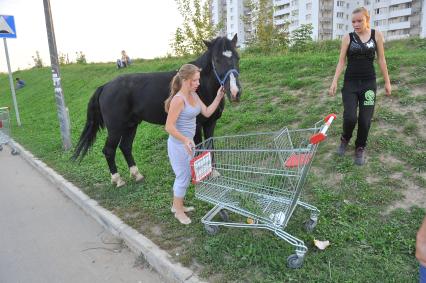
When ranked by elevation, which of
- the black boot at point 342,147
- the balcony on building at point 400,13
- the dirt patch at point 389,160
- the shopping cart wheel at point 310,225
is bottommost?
the shopping cart wheel at point 310,225

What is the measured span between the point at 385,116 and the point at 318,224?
2.91 meters

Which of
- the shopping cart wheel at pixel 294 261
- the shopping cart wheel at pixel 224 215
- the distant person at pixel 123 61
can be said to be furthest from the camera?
the distant person at pixel 123 61

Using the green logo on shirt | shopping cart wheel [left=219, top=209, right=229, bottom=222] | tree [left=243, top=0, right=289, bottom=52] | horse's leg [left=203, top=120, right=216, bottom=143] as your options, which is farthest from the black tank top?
tree [left=243, top=0, right=289, bottom=52]

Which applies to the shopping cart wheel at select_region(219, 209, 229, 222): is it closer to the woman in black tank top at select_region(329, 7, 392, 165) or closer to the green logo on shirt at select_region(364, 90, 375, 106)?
the woman in black tank top at select_region(329, 7, 392, 165)

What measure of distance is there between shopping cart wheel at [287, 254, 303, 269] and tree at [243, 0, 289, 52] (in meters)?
13.5

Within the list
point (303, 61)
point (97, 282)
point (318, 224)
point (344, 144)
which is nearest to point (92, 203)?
point (97, 282)

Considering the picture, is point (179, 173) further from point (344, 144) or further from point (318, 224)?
point (344, 144)

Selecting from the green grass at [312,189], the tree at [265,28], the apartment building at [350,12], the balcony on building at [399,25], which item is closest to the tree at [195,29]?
the tree at [265,28]

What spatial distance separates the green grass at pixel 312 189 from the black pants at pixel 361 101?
56 centimetres

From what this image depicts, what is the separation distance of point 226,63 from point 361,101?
1.91m

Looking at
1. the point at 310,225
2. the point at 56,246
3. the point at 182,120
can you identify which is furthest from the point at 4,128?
the point at 310,225

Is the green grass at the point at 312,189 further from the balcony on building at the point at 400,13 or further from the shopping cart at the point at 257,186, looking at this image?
the balcony on building at the point at 400,13

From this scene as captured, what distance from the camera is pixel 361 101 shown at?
4.52 m

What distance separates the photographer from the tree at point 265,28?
15.8 metres
